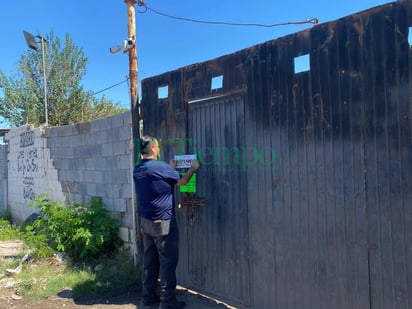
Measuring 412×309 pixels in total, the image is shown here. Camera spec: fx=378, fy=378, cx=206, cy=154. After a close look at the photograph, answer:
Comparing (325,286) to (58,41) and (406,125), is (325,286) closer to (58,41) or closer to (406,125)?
(406,125)

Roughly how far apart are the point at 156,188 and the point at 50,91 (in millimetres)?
14983

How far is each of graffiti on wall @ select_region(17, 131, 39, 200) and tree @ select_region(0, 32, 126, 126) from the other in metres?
7.58

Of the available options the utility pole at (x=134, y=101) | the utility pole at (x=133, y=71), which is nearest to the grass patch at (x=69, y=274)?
the utility pole at (x=134, y=101)

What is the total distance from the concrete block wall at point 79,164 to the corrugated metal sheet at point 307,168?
1.53 metres

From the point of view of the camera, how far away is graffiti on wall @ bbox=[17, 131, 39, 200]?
895 centimetres

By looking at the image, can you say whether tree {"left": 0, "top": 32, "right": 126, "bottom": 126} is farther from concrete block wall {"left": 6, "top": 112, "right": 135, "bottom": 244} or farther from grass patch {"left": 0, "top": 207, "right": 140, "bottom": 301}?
grass patch {"left": 0, "top": 207, "right": 140, "bottom": 301}

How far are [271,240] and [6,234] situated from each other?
24.6ft

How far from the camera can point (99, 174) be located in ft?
21.2


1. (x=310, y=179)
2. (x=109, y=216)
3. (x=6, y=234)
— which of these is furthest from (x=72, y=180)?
(x=310, y=179)

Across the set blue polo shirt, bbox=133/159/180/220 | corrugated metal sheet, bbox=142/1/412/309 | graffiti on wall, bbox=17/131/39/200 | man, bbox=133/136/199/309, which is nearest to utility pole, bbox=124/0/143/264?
corrugated metal sheet, bbox=142/1/412/309

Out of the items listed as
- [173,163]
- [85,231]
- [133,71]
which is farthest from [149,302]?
[133,71]

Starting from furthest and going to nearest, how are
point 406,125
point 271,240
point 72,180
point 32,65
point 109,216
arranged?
point 32,65
point 72,180
point 109,216
point 271,240
point 406,125

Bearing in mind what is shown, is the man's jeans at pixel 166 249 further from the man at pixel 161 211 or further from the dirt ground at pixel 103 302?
the dirt ground at pixel 103 302

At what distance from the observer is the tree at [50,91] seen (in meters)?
17.0
